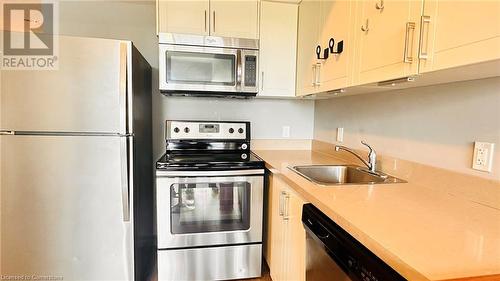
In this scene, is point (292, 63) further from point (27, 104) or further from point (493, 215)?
point (27, 104)

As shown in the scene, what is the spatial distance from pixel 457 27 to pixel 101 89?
1.71 metres

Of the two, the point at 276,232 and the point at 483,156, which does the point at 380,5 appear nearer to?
the point at 483,156

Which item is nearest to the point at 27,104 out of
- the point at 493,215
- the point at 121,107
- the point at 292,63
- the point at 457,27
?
the point at 121,107

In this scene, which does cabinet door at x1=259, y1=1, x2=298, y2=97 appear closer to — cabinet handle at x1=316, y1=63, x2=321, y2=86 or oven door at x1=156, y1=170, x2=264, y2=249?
cabinet handle at x1=316, y1=63, x2=321, y2=86

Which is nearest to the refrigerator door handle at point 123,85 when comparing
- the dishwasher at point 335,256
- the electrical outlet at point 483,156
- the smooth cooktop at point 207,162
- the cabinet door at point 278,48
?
the smooth cooktop at point 207,162

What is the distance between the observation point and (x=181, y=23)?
1.99 meters

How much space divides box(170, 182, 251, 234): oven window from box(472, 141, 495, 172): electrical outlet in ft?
4.19

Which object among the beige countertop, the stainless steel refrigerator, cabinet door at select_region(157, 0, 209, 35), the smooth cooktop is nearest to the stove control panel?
the smooth cooktop

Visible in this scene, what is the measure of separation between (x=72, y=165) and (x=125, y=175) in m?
0.31

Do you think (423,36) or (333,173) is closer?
(423,36)

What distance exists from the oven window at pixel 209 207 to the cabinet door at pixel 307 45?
0.88m

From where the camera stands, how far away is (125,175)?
162 cm

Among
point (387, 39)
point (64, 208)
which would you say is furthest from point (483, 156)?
point (64, 208)

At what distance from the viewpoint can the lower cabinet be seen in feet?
4.38
